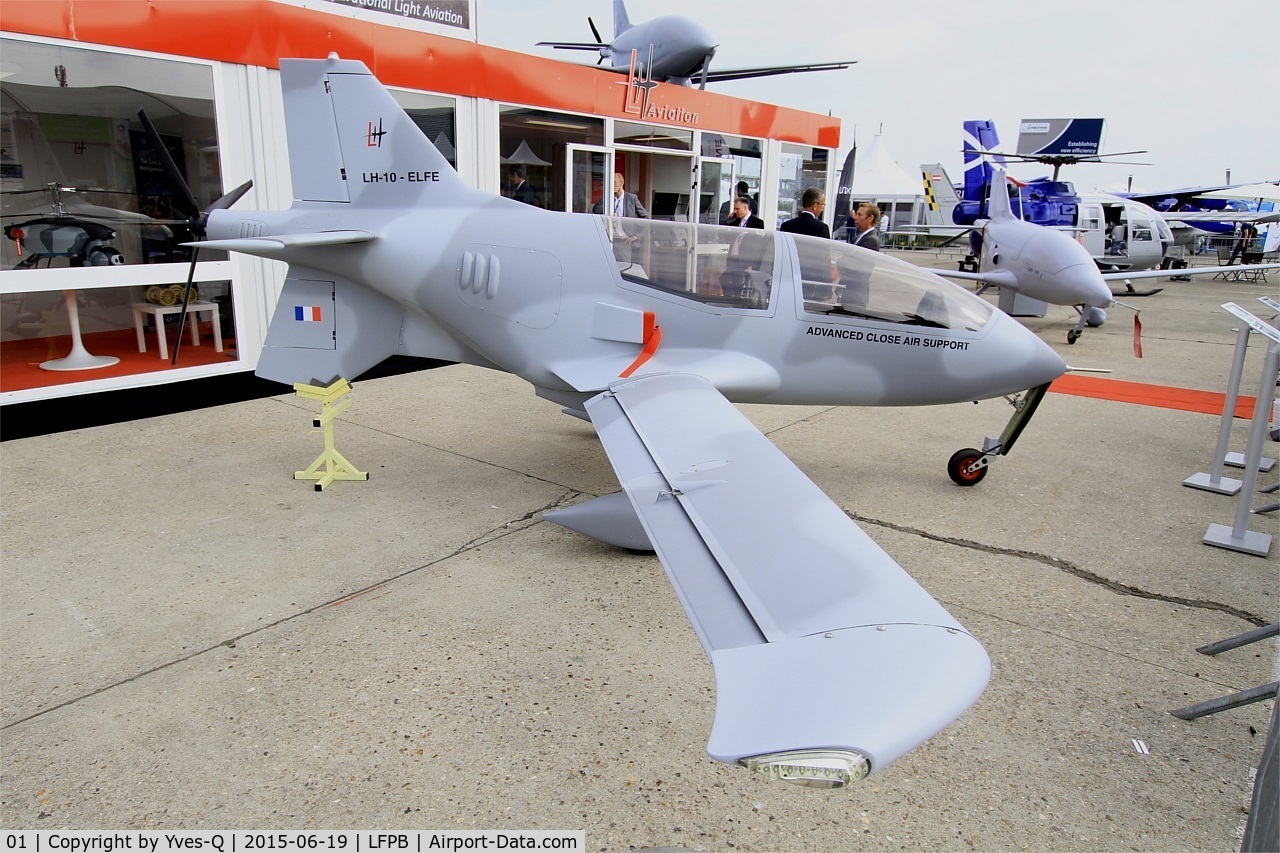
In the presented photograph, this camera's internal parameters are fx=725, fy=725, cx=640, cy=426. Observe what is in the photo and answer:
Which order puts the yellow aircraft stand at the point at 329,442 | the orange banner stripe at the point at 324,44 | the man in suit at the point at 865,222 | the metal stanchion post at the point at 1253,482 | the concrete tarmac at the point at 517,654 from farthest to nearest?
the man in suit at the point at 865,222
the orange banner stripe at the point at 324,44
the yellow aircraft stand at the point at 329,442
the metal stanchion post at the point at 1253,482
the concrete tarmac at the point at 517,654

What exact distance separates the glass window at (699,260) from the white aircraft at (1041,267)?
7453 mm

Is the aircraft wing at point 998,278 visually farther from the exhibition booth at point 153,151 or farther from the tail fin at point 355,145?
the tail fin at point 355,145

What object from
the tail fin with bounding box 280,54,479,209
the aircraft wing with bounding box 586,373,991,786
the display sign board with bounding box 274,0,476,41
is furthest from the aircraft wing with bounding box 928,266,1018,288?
the aircraft wing with bounding box 586,373,991,786

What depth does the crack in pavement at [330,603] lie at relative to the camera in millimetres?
2883

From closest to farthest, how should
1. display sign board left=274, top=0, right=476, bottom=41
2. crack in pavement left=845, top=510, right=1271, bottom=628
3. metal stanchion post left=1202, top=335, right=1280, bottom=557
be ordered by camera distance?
crack in pavement left=845, top=510, right=1271, bottom=628 < metal stanchion post left=1202, top=335, right=1280, bottom=557 < display sign board left=274, top=0, right=476, bottom=41

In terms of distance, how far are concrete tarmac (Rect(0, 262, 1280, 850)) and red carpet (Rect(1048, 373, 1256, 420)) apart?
2.39 m

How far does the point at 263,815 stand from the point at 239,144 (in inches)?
253

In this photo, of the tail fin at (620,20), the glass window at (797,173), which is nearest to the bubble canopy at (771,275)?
the glass window at (797,173)

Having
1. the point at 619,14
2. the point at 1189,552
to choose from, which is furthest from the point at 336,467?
the point at 619,14

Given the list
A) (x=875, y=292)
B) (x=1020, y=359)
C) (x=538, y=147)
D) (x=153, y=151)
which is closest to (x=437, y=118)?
(x=538, y=147)

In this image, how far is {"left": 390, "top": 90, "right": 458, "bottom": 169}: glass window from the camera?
8078 mm

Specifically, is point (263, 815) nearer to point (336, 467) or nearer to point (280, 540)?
point (280, 540)

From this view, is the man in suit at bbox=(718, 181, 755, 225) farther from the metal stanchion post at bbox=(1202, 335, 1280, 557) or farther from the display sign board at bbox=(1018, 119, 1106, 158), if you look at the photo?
the display sign board at bbox=(1018, 119, 1106, 158)

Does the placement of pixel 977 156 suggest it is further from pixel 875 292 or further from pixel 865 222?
pixel 875 292
